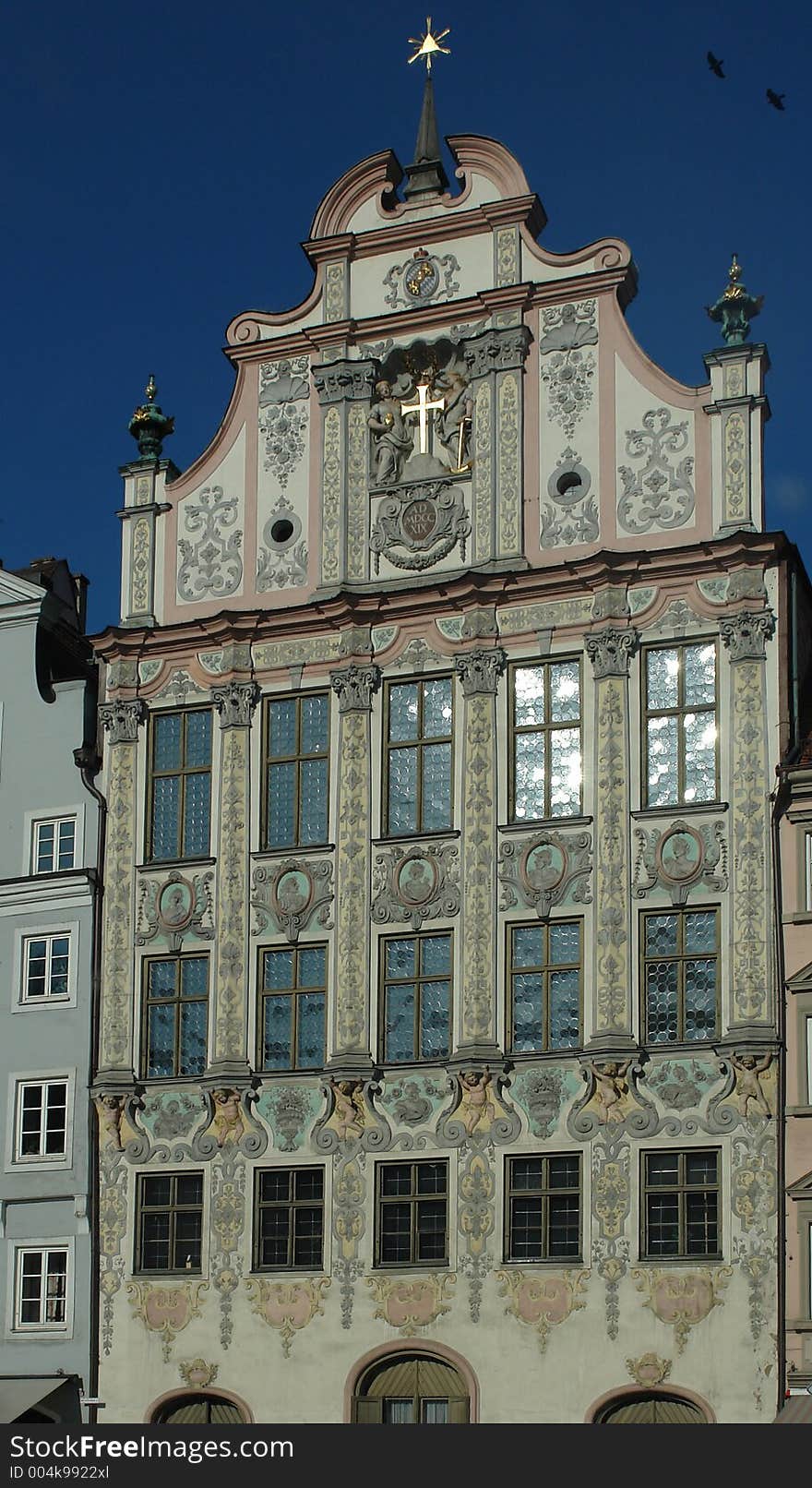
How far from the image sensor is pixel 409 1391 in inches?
1234

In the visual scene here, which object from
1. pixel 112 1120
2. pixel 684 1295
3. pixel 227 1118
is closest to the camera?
pixel 684 1295

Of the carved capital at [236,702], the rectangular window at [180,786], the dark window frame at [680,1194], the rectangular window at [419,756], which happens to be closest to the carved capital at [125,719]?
the rectangular window at [180,786]

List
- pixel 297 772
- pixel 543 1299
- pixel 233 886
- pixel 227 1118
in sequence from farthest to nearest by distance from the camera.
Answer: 1. pixel 297 772
2. pixel 233 886
3. pixel 227 1118
4. pixel 543 1299

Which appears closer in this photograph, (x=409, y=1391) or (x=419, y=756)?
(x=409, y=1391)

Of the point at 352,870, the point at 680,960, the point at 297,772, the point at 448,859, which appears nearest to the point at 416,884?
the point at 448,859

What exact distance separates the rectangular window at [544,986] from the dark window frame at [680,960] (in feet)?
2.77

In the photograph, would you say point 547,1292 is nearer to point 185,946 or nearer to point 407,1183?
point 407,1183

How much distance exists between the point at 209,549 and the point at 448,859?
623 cm

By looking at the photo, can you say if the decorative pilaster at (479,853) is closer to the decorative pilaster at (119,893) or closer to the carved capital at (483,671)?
the carved capital at (483,671)

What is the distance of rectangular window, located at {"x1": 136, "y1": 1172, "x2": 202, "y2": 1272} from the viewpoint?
32938 mm

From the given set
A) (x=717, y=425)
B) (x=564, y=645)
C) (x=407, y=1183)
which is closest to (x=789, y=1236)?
(x=407, y=1183)

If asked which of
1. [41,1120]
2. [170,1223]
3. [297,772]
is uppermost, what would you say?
[297,772]

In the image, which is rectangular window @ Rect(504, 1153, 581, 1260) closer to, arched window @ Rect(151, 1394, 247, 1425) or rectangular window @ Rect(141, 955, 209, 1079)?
arched window @ Rect(151, 1394, 247, 1425)

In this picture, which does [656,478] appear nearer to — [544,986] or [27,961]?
[544,986]
